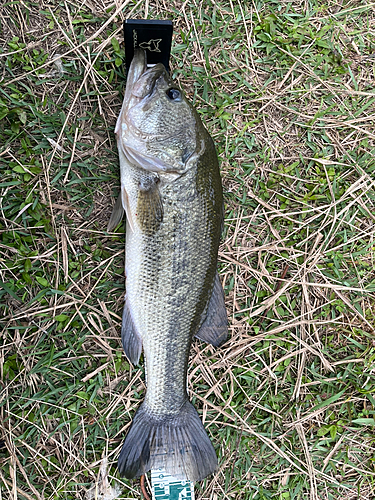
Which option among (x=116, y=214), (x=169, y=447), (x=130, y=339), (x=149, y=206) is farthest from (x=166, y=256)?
(x=169, y=447)

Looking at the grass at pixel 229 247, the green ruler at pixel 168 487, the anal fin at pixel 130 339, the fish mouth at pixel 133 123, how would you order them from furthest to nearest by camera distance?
1. the green ruler at pixel 168 487
2. the grass at pixel 229 247
3. the anal fin at pixel 130 339
4. the fish mouth at pixel 133 123

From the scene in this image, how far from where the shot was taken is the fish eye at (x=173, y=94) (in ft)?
7.03

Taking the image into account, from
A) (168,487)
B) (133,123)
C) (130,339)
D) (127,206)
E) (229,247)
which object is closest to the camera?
(133,123)

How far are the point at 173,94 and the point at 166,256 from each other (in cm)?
98

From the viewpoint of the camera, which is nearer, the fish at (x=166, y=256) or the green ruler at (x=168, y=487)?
the fish at (x=166, y=256)

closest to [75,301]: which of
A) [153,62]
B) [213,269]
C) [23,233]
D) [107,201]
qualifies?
[23,233]

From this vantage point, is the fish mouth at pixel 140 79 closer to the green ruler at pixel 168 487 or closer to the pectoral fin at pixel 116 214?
the pectoral fin at pixel 116 214

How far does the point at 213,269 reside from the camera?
7.55ft

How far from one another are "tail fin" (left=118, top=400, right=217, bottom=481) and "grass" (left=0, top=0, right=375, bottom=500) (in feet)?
0.88

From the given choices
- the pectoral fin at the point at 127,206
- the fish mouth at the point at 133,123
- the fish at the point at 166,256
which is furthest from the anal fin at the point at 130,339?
the fish mouth at the point at 133,123

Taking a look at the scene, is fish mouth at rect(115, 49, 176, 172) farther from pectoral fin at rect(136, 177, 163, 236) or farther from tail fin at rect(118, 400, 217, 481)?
tail fin at rect(118, 400, 217, 481)

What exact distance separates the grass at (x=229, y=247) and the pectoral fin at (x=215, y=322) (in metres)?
0.35

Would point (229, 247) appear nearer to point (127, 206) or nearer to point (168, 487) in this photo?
point (127, 206)

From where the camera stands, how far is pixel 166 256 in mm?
2160
